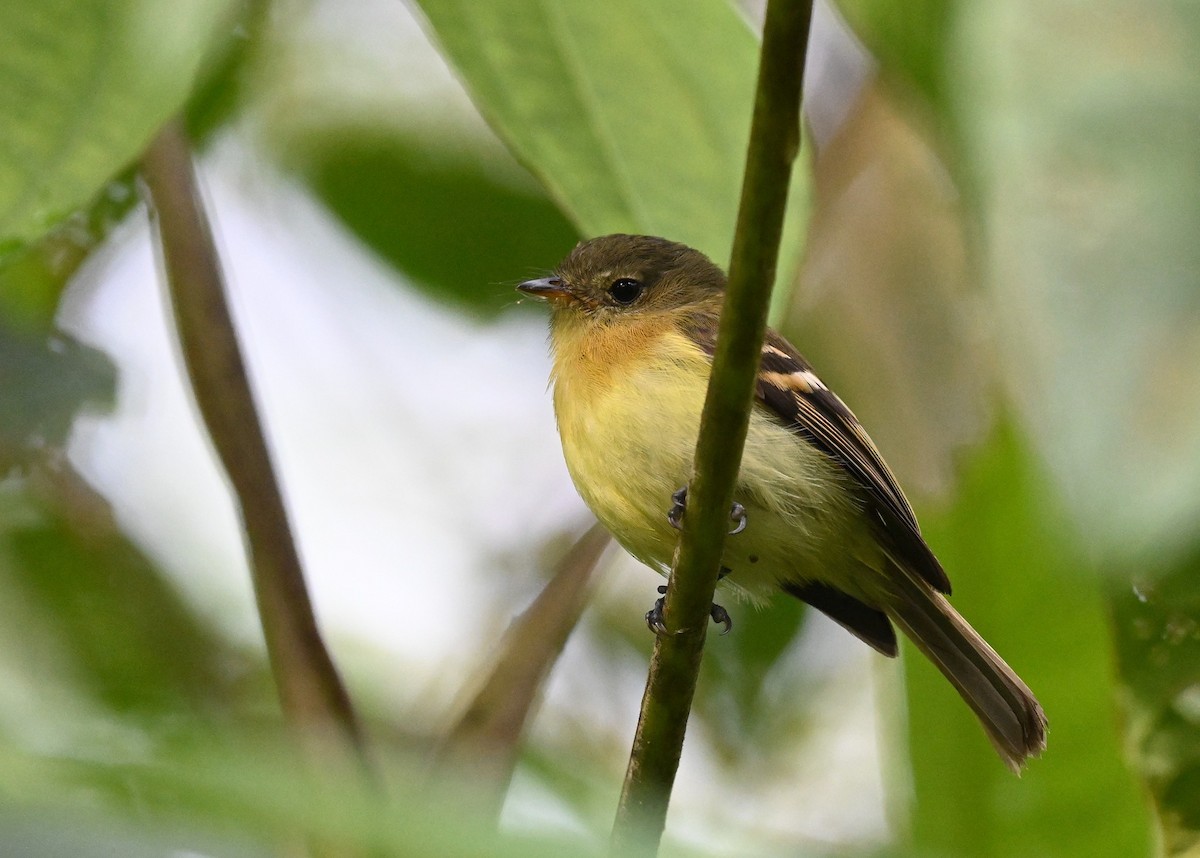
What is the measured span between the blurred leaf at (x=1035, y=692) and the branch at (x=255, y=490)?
116 cm

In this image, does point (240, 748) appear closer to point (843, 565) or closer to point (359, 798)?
point (359, 798)

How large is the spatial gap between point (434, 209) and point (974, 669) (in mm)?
1836

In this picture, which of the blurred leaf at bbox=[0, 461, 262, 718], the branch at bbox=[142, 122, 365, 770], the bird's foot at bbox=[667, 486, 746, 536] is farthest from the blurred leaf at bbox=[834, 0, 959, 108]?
the blurred leaf at bbox=[0, 461, 262, 718]

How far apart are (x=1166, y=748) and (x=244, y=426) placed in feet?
5.64

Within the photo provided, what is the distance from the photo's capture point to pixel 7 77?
157 cm

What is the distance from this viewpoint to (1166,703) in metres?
2.21

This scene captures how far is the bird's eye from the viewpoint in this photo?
3725 millimetres

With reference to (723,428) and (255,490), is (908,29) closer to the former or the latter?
(723,428)

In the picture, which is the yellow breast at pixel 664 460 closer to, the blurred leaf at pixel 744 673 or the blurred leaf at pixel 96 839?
the blurred leaf at pixel 744 673

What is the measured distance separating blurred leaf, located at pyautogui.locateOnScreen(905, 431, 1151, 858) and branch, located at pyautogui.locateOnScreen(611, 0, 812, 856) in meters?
0.84

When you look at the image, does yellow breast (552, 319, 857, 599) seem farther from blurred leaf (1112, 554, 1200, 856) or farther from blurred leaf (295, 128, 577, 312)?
blurred leaf (1112, 554, 1200, 856)

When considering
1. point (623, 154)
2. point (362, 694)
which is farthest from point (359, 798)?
point (362, 694)

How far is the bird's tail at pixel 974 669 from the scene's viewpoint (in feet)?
8.93

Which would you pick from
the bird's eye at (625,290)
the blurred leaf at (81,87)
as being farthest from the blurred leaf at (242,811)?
the bird's eye at (625,290)
